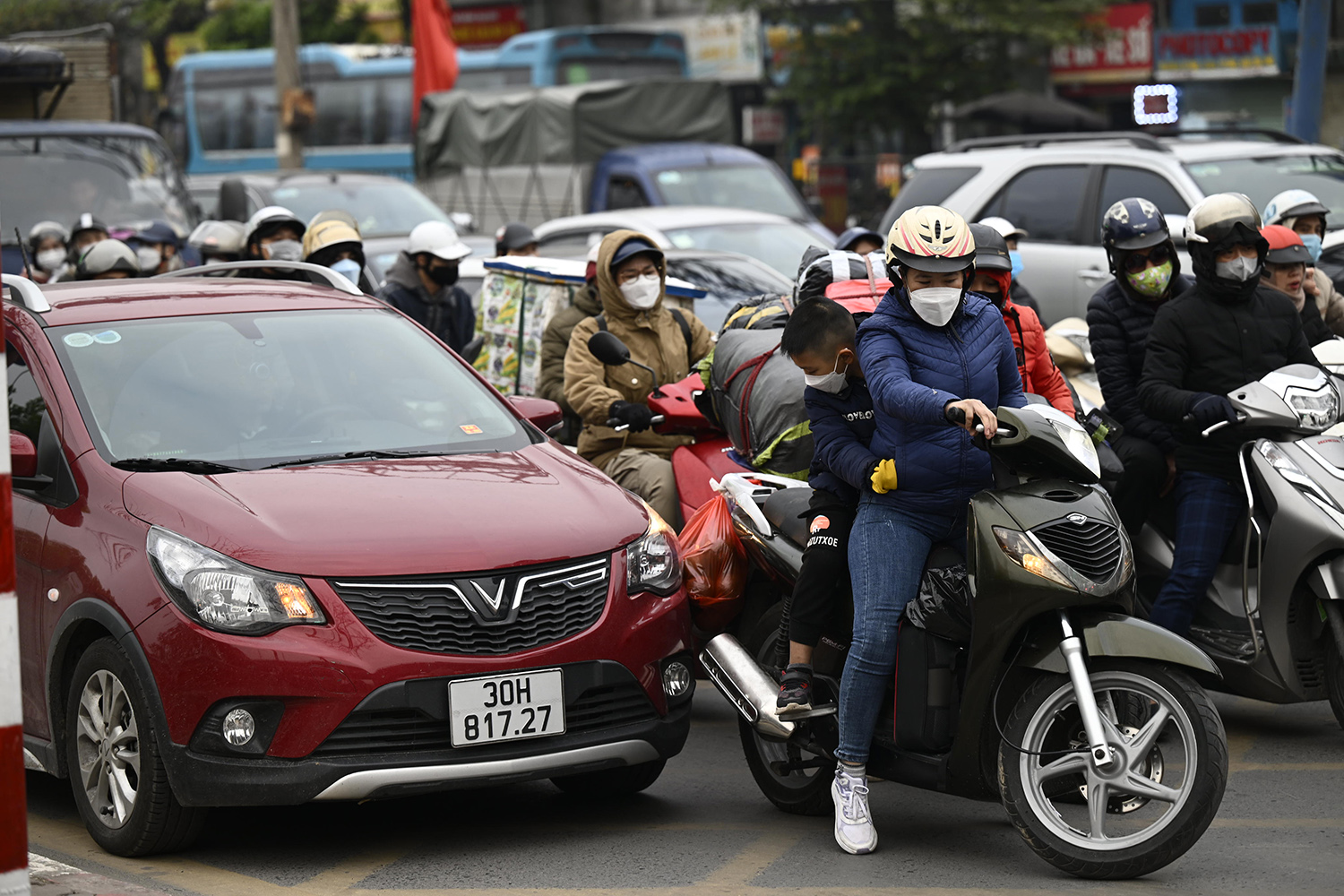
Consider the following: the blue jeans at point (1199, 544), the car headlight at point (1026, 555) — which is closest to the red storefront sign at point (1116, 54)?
the blue jeans at point (1199, 544)

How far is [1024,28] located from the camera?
26.6 m

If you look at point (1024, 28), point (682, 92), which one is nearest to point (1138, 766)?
point (682, 92)

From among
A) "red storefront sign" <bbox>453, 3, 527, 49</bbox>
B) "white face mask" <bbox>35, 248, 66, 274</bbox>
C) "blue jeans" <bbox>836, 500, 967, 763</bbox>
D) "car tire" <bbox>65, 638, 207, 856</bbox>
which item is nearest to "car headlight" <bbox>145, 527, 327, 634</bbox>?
"car tire" <bbox>65, 638, 207, 856</bbox>

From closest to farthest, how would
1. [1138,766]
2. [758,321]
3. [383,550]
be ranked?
[1138,766] < [383,550] < [758,321]

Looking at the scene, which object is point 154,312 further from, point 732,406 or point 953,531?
point 953,531

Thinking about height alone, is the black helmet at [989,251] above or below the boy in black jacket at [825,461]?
above

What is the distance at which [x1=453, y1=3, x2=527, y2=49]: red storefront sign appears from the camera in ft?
137

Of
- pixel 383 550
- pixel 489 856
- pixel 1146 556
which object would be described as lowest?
→ pixel 489 856

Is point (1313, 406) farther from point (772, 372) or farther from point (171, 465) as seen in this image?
point (171, 465)

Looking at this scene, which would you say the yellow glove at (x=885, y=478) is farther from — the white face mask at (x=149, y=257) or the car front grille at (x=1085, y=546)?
the white face mask at (x=149, y=257)

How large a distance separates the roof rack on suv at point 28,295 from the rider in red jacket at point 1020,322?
11.1 feet

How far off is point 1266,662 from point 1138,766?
64.2 inches

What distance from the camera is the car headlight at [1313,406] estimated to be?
20.4 ft

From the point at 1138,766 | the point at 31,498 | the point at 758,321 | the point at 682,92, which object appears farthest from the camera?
the point at 682,92
